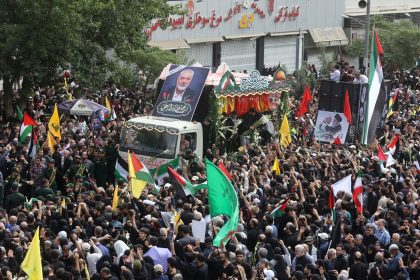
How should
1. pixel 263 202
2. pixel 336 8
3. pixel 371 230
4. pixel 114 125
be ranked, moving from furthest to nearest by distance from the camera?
pixel 336 8, pixel 114 125, pixel 263 202, pixel 371 230

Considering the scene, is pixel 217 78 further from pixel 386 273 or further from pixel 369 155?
pixel 386 273

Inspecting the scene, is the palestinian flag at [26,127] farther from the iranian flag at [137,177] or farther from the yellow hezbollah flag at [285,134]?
the yellow hezbollah flag at [285,134]

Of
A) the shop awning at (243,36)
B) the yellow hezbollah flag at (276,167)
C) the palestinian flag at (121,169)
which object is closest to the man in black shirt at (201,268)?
the palestinian flag at (121,169)

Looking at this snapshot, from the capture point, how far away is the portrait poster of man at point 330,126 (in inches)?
1101

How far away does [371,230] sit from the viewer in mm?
17328

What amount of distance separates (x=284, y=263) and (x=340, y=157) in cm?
912

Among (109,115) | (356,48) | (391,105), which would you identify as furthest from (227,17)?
(109,115)

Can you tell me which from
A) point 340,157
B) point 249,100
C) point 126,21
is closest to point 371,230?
point 340,157

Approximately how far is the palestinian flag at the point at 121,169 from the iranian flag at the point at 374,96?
556 cm

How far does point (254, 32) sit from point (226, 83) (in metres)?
25.5

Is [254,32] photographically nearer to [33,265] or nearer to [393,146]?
[393,146]

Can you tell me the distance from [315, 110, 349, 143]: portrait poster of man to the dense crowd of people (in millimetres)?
1541

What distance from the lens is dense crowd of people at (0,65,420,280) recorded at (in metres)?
15.6

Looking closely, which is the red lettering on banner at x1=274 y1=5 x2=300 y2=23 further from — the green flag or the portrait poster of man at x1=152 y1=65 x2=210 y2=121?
the green flag
